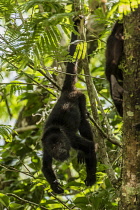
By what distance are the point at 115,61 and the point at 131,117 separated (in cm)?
129

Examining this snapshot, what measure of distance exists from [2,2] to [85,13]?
1.20 metres

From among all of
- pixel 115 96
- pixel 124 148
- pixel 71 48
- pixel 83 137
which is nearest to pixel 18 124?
pixel 83 137

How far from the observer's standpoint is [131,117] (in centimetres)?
325

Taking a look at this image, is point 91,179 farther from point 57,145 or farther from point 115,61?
point 115,61

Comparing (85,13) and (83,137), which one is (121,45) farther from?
(83,137)

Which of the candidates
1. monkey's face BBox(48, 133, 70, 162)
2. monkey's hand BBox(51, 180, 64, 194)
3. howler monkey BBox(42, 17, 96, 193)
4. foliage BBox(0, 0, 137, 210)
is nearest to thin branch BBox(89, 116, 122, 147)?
foliage BBox(0, 0, 137, 210)

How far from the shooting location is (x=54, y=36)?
305cm

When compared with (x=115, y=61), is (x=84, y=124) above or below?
below

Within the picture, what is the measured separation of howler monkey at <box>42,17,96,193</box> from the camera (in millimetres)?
5121

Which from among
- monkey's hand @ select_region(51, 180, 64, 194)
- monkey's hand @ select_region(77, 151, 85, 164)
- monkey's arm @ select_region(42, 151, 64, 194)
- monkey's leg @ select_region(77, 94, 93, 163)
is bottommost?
monkey's hand @ select_region(51, 180, 64, 194)

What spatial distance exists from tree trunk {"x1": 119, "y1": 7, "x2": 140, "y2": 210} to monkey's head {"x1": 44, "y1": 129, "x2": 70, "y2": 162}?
1.82 metres

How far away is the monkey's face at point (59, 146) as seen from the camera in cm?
516

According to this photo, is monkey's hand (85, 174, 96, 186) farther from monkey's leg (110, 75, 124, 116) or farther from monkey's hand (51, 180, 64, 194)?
monkey's leg (110, 75, 124, 116)

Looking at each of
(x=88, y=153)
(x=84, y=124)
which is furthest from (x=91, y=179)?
(x=84, y=124)
